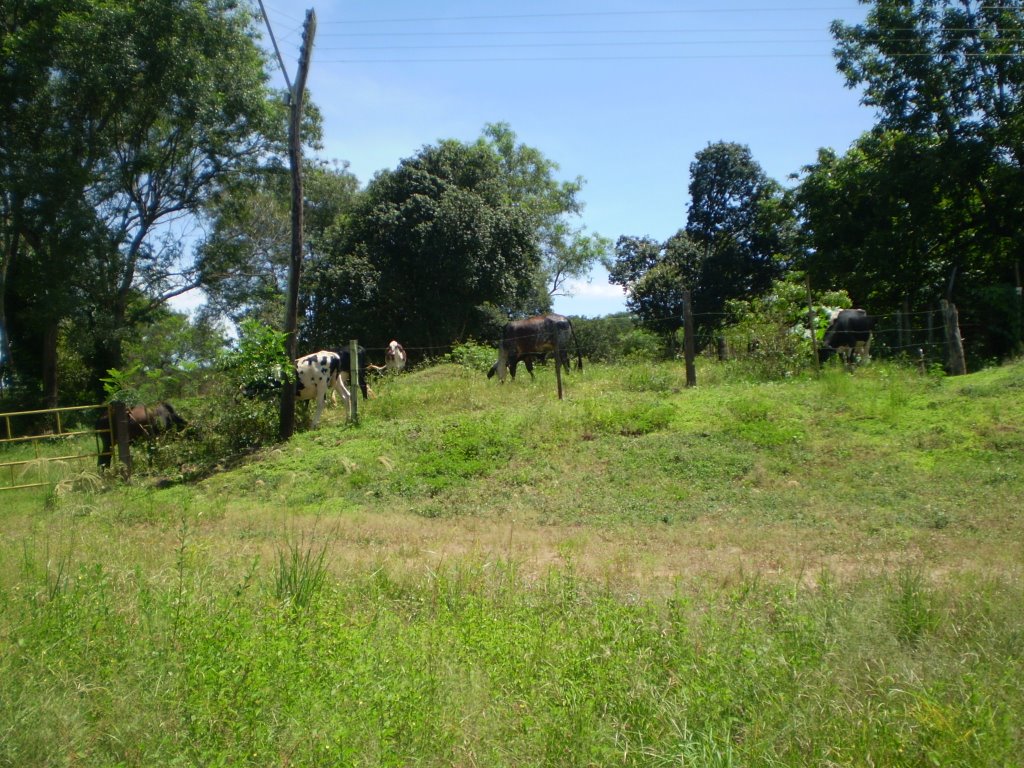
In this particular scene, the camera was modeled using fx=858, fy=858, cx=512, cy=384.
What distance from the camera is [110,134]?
2534 cm

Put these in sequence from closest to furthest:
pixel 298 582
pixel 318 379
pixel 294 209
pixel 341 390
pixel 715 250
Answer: pixel 298 582 < pixel 294 209 < pixel 318 379 < pixel 341 390 < pixel 715 250

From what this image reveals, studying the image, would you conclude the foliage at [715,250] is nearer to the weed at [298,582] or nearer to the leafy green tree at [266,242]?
the leafy green tree at [266,242]

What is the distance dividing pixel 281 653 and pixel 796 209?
2419 cm

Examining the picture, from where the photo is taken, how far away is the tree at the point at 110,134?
75.7 feet

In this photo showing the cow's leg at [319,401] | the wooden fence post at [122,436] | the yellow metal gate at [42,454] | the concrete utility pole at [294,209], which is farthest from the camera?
the cow's leg at [319,401]

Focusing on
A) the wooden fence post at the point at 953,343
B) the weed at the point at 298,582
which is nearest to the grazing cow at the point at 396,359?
the wooden fence post at the point at 953,343

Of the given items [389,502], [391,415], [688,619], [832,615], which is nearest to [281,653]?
[688,619]

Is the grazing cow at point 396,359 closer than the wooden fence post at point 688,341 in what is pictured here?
No

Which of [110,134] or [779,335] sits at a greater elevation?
[110,134]

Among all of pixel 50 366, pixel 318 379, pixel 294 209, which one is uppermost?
pixel 294 209

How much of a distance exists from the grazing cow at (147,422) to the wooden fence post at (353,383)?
2.97 m

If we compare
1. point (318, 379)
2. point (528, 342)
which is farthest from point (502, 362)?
point (318, 379)

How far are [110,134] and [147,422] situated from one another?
13649 mm

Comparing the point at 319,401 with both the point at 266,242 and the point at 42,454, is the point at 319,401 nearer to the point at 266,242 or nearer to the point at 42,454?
the point at 42,454
